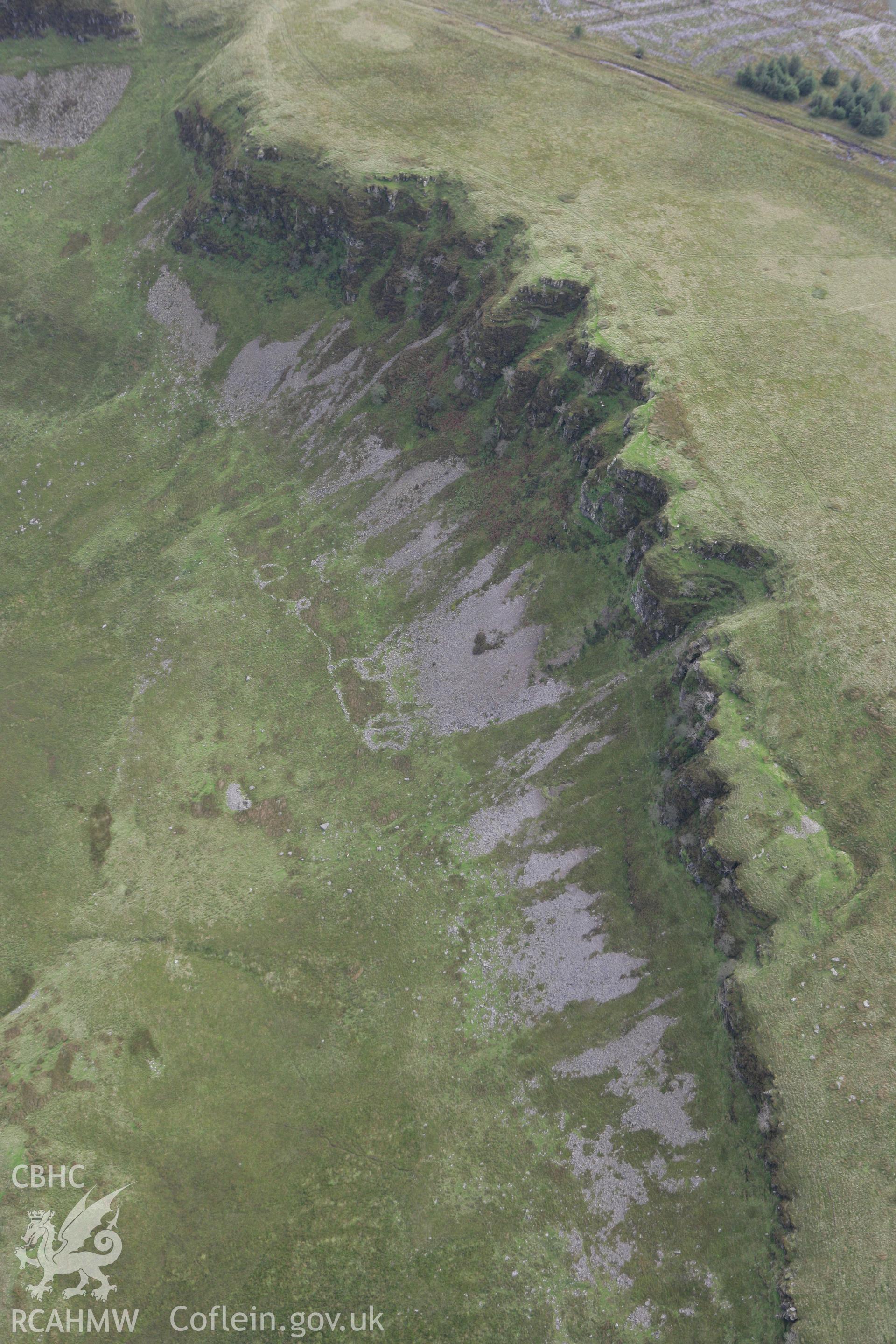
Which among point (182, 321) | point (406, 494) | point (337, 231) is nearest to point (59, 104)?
point (182, 321)

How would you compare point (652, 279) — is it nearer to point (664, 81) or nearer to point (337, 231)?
point (337, 231)

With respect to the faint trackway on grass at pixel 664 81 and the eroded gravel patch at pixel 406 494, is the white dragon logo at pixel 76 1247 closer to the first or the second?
the eroded gravel patch at pixel 406 494

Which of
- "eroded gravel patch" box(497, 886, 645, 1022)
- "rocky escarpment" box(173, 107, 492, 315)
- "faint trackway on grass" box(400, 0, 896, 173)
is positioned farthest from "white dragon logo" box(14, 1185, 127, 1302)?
"faint trackway on grass" box(400, 0, 896, 173)

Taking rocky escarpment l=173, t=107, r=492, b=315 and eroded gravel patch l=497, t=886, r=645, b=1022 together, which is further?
rocky escarpment l=173, t=107, r=492, b=315

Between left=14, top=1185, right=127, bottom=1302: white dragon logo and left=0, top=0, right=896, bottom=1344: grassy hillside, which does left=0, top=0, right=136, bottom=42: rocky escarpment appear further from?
left=14, top=1185, right=127, bottom=1302: white dragon logo

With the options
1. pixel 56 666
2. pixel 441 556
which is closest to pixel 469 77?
pixel 441 556

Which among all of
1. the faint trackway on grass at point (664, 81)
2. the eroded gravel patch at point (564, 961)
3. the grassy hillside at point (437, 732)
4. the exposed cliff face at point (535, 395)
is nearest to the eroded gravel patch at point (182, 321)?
the grassy hillside at point (437, 732)

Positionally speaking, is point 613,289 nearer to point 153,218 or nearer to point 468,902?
point 468,902
